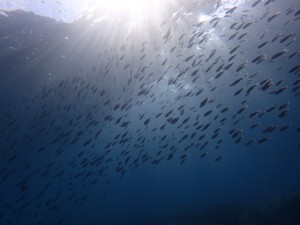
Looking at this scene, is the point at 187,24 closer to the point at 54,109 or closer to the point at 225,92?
the point at 54,109

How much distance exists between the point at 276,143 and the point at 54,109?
88091 mm

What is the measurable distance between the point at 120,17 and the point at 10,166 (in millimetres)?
19374

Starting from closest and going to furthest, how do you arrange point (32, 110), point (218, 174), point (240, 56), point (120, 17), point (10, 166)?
1. point (120, 17)
2. point (32, 110)
3. point (10, 166)
4. point (240, 56)
5. point (218, 174)

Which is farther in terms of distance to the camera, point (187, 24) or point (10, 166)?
point (10, 166)

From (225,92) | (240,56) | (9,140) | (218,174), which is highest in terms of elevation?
(218,174)

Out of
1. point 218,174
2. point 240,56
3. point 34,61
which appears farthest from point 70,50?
point 218,174

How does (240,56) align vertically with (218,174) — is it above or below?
below

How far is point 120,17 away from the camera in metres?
18.7

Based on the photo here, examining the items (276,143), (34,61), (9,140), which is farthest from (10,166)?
(276,143)

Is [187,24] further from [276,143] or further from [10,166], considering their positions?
[276,143]

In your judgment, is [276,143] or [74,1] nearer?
[74,1]

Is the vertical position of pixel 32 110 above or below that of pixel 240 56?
below

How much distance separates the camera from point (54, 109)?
2289cm

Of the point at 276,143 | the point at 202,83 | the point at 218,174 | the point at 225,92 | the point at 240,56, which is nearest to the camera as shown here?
the point at 240,56
